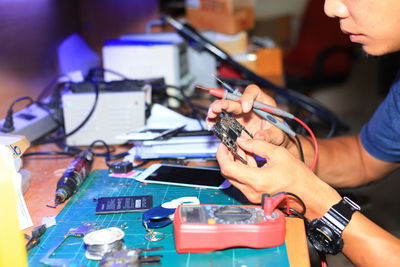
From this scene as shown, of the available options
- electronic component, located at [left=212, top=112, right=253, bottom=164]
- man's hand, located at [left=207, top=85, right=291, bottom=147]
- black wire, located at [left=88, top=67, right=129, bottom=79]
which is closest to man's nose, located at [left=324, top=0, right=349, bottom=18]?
man's hand, located at [left=207, top=85, right=291, bottom=147]

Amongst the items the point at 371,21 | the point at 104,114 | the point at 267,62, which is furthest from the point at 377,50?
the point at 267,62

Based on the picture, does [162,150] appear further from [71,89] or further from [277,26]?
[277,26]

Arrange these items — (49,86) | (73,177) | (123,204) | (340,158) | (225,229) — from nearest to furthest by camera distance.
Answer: (225,229), (123,204), (73,177), (340,158), (49,86)

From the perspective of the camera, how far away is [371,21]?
1099 mm

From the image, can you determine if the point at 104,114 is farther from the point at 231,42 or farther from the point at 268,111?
the point at 231,42

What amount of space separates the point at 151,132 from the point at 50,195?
326 millimetres

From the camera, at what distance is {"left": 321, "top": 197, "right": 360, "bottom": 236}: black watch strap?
3.20 feet

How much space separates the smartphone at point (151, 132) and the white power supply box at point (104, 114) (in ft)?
0.35

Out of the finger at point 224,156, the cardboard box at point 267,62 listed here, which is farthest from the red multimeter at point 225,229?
the cardboard box at point 267,62

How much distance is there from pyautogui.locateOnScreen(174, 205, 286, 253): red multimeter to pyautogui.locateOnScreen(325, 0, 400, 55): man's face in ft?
1.65

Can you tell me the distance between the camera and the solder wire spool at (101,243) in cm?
86

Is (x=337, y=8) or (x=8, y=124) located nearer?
(x=337, y=8)

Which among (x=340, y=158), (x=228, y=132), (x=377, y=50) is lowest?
(x=340, y=158)

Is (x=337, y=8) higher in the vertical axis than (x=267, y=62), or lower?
higher
